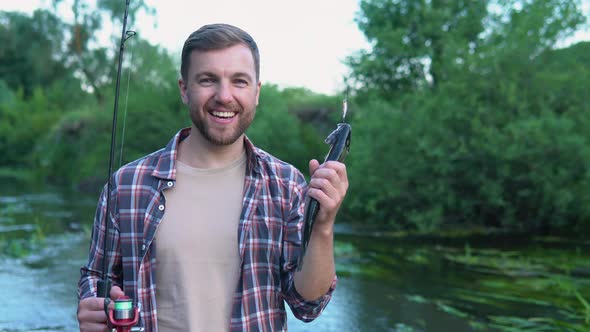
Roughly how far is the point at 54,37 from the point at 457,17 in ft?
115

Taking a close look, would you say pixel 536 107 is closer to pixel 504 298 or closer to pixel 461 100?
pixel 461 100

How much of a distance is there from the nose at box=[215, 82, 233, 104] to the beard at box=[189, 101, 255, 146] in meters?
0.03

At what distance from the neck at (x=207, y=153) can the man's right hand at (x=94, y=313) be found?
57 cm

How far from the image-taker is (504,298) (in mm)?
7973

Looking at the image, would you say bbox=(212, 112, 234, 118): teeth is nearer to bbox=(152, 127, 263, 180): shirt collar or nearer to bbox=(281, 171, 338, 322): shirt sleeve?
bbox=(152, 127, 263, 180): shirt collar

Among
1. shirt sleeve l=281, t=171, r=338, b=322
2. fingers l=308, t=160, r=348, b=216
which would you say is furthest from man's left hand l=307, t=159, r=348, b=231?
shirt sleeve l=281, t=171, r=338, b=322

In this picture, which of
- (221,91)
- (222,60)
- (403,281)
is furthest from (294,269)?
(403,281)

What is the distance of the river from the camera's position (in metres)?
6.84

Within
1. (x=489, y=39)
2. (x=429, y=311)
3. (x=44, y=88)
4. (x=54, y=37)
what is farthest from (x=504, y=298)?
(x=44, y=88)

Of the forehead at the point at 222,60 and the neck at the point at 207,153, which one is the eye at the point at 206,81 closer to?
the forehead at the point at 222,60

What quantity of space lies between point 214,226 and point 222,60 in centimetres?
59

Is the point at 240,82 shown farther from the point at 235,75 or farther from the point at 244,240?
the point at 244,240

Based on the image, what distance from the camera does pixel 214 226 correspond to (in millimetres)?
2230

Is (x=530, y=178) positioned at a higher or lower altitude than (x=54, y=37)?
lower
